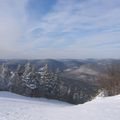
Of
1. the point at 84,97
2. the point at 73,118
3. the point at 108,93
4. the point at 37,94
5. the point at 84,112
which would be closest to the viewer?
the point at 73,118

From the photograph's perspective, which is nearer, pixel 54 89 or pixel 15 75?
pixel 54 89

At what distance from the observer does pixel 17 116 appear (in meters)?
18.8

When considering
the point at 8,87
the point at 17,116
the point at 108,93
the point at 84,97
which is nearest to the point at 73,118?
the point at 17,116

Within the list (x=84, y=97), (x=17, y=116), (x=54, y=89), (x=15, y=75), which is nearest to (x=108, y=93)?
(x=54, y=89)

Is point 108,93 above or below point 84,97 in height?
above

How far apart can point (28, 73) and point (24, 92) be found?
13.4 feet

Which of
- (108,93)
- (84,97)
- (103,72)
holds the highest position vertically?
(103,72)

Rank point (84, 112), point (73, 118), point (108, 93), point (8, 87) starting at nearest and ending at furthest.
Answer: point (73, 118), point (84, 112), point (108, 93), point (8, 87)

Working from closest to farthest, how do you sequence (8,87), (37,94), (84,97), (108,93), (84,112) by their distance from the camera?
(84,112)
(108,93)
(37,94)
(8,87)
(84,97)

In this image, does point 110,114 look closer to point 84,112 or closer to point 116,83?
point 84,112

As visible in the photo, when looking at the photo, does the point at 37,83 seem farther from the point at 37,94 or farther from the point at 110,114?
the point at 110,114

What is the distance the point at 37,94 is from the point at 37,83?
2.28m

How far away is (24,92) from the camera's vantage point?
65.5 meters

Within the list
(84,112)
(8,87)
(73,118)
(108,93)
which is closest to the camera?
(73,118)
